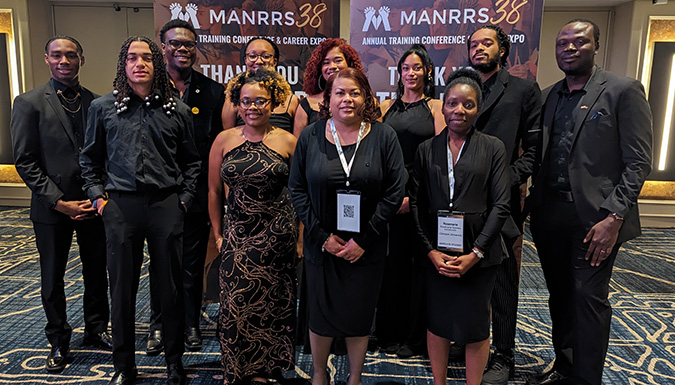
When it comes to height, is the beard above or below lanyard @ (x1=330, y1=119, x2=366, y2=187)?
above

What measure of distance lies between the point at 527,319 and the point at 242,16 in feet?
11.0

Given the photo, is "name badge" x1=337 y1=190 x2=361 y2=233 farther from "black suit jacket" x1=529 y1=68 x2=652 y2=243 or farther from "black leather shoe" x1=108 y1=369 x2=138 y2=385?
"black leather shoe" x1=108 y1=369 x2=138 y2=385

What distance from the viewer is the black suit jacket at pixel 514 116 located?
2643 millimetres

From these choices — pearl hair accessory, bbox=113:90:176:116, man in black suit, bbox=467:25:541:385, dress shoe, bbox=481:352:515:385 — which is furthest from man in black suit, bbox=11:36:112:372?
dress shoe, bbox=481:352:515:385

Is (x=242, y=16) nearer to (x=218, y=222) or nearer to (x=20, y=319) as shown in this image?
(x=218, y=222)

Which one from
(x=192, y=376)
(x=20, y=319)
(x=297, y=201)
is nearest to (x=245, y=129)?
(x=297, y=201)

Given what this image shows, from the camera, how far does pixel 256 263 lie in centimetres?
249

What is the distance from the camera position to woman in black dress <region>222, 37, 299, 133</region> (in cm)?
300

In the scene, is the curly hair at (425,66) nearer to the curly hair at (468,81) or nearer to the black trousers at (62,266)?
the curly hair at (468,81)

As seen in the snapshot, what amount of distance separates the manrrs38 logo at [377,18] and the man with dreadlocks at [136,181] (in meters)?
1.85

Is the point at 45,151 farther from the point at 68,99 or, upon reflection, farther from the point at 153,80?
the point at 153,80

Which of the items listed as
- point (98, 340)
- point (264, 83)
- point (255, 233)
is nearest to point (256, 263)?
point (255, 233)

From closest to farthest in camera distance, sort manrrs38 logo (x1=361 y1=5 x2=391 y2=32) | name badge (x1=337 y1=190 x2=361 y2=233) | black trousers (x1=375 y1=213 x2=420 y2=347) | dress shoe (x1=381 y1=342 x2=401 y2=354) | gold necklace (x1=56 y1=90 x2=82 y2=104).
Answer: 1. name badge (x1=337 y1=190 x2=361 y2=233)
2. gold necklace (x1=56 y1=90 x2=82 y2=104)
3. black trousers (x1=375 y1=213 x2=420 y2=347)
4. dress shoe (x1=381 y1=342 x2=401 y2=354)
5. manrrs38 logo (x1=361 y1=5 x2=391 y2=32)

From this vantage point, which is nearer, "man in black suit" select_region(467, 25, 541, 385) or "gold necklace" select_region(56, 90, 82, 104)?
"man in black suit" select_region(467, 25, 541, 385)
